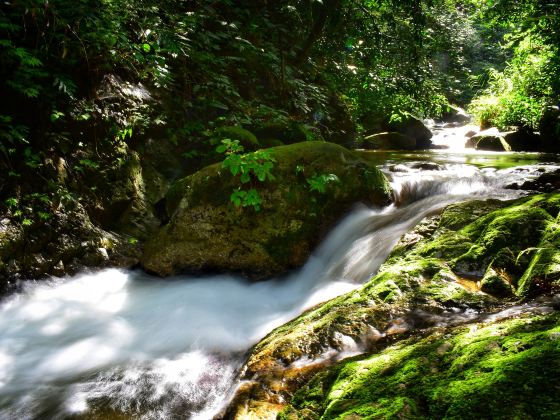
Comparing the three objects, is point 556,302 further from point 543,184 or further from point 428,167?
point 428,167

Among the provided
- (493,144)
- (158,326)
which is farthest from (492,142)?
(158,326)


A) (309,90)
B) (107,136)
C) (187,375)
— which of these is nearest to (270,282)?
(187,375)

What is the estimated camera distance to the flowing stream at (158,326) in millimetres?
2637

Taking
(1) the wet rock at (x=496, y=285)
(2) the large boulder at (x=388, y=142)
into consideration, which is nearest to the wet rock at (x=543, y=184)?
(1) the wet rock at (x=496, y=285)

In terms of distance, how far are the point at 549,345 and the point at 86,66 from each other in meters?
6.25

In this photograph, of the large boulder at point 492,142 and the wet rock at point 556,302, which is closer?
the wet rock at point 556,302

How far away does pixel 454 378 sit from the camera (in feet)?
4.62

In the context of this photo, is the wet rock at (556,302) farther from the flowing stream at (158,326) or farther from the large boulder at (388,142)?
the large boulder at (388,142)

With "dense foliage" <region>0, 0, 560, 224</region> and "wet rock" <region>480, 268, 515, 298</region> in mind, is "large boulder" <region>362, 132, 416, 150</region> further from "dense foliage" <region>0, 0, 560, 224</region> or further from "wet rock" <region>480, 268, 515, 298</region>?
"wet rock" <region>480, 268, 515, 298</region>

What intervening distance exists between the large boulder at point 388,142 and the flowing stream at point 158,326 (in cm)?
643

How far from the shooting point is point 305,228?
5.00 metres

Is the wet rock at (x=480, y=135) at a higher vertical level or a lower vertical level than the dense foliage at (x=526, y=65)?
lower

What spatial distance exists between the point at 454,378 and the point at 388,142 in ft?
39.3

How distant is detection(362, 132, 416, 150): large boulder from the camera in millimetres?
12359
